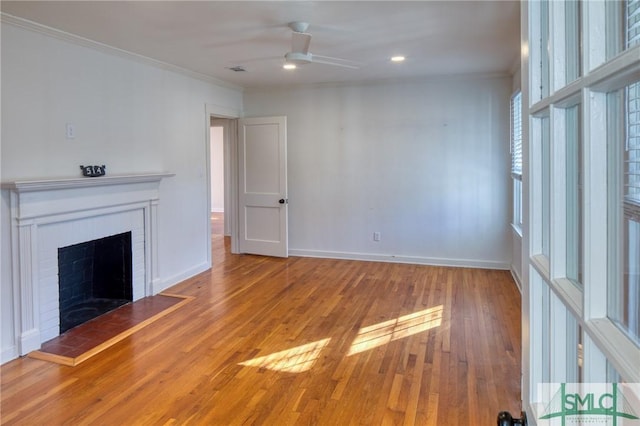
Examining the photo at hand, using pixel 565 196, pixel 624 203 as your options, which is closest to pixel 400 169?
pixel 565 196

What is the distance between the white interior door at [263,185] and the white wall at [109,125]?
0.64 m

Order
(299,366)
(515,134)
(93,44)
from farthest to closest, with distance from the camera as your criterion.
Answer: (515,134) < (93,44) < (299,366)

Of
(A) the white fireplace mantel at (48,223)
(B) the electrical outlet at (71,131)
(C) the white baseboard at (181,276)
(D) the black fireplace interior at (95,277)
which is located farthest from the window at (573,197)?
(C) the white baseboard at (181,276)

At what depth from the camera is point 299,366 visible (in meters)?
2.96

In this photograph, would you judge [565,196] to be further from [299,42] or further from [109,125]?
[109,125]

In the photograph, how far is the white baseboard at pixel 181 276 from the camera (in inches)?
187

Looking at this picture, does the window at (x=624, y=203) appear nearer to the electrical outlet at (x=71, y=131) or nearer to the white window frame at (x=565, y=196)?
the white window frame at (x=565, y=196)

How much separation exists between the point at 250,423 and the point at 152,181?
3.00m

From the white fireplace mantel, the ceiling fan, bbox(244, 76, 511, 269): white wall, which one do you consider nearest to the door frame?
bbox(244, 76, 511, 269): white wall

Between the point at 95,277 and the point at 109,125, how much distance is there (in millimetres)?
1576

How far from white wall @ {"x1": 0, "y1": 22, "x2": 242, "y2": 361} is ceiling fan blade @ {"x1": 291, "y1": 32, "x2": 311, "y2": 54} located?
190 cm

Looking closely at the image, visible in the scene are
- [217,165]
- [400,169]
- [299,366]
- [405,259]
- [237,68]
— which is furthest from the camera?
[217,165]

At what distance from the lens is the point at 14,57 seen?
3170 millimetres

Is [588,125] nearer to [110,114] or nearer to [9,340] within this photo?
[9,340]
